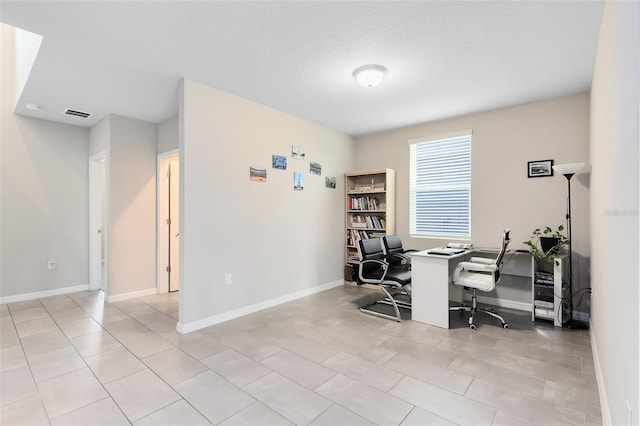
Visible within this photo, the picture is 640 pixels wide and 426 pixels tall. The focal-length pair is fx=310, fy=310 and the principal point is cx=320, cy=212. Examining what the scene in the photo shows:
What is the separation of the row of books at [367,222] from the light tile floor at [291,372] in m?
1.74

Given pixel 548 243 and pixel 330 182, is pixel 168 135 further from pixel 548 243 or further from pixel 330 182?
pixel 548 243

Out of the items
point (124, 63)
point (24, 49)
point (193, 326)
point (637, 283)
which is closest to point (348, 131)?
point (124, 63)

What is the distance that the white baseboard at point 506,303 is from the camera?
3869 mm

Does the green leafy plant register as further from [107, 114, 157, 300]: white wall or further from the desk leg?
[107, 114, 157, 300]: white wall

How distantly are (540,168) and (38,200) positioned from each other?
6813 millimetres

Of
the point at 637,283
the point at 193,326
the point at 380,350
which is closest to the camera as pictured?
the point at 637,283

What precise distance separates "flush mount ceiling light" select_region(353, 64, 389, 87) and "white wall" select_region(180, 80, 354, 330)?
4.90 ft

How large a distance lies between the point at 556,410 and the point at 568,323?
6.06 feet

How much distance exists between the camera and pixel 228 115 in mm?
3566

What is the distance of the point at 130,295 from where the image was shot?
4.42m

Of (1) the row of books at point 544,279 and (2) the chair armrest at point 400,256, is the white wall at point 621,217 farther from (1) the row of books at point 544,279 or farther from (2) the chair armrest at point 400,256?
(2) the chair armrest at point 400,256

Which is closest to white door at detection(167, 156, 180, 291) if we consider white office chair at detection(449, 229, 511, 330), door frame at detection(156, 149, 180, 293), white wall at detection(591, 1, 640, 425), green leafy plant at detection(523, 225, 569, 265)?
door frame at detection(156, 149, 180, 293)

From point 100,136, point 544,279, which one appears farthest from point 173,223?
point 544,279

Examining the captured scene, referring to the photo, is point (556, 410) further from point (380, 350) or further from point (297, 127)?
point (297, 127)
